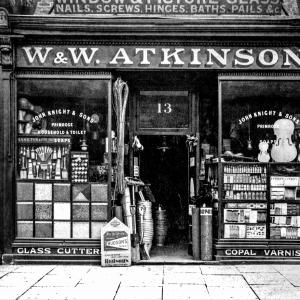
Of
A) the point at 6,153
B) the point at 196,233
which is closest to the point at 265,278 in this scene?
the point at 196,233

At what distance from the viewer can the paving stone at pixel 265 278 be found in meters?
7.68

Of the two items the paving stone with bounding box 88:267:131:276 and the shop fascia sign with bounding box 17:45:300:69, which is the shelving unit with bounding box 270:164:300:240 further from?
the paving stone with bounding box 88:267:131:276

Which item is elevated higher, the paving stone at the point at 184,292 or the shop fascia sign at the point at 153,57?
the shop fascia sign at the point at 153,57

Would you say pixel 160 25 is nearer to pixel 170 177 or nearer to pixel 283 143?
pixel 283 143

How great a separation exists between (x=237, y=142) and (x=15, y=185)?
169 inches

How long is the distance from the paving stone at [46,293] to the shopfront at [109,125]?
5.56 ft

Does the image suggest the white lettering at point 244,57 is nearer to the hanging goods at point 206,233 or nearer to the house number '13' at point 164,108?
the house number '13' at point 164,108

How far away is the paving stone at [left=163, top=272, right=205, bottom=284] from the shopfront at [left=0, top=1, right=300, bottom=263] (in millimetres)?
1047

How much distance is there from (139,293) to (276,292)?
2.00 m

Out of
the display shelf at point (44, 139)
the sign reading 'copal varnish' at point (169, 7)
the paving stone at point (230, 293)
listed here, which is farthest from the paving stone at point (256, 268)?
the sign reading 'copal varnish' at point (169, 7)

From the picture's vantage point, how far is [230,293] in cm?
707

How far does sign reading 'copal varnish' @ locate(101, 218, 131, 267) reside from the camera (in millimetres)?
8766

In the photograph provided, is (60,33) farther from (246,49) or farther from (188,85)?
(246,49)

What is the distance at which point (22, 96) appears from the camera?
Result: 9.24 metres
